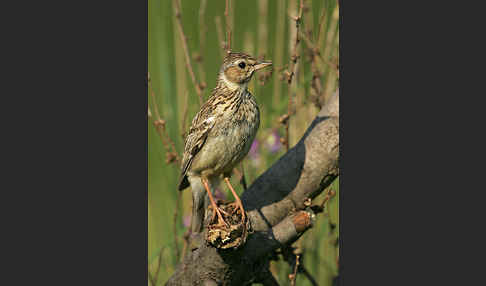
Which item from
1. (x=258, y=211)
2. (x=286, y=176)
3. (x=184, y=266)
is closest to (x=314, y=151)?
(x=286, y=176)

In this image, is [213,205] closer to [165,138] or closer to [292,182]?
[292,182]

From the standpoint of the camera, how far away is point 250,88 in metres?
5.99

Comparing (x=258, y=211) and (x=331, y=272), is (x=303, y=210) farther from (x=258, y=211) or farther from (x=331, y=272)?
(x=331, y=272)

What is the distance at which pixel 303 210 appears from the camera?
17.6 ft

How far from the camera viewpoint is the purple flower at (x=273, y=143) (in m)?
6.19

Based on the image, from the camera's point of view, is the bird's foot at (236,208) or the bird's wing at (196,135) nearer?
the bird's foot at (236,208)

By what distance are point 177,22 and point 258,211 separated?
1899 millimetres

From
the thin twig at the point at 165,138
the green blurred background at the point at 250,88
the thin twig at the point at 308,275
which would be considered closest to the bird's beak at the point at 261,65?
the green blurred background at the point at 250,88

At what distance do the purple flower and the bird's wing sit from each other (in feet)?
3.10

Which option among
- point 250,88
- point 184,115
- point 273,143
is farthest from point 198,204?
point 250,88

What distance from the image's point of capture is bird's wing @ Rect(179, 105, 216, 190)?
5.36 meters

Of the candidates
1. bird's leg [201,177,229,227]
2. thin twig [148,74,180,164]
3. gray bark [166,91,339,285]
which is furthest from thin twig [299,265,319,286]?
thin twig [148,74,180,164]

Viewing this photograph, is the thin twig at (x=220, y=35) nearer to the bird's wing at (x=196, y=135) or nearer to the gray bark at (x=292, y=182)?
the bird's wing at (x=196, y=135)

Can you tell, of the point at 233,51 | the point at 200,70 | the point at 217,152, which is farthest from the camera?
the point at 200,70
